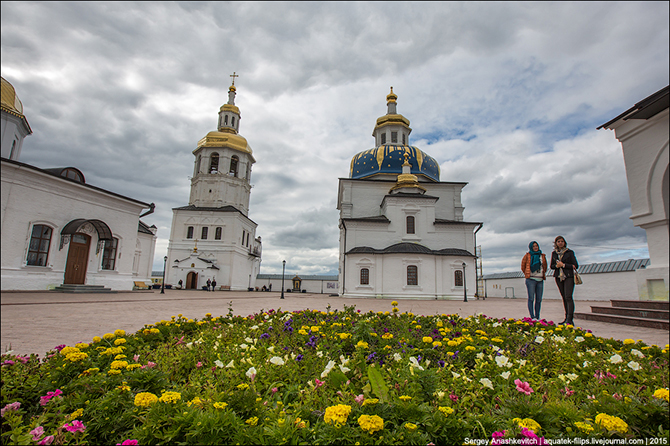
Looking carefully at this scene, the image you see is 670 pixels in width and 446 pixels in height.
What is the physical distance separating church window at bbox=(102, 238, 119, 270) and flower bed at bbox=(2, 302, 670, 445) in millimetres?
609

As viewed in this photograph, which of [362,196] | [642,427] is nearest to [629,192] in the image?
[642,427]

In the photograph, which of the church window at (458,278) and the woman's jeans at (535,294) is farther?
the church window at (458,278)

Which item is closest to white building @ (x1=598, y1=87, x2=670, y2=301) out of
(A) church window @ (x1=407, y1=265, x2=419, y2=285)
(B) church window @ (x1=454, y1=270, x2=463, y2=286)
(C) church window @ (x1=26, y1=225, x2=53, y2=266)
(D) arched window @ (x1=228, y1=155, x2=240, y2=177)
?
(C) church window @ (x1=26, y1=225, x2=53, y2=266)

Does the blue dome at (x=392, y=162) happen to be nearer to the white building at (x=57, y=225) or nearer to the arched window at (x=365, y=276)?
the arched window at (x=365, y=276)

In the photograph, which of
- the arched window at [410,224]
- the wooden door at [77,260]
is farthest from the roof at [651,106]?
the arched window at [410,224]

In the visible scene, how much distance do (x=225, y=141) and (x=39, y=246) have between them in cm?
3575

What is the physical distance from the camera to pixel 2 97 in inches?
90.2

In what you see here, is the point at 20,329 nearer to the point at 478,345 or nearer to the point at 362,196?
the point at 478,345

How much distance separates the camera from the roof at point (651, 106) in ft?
2.40

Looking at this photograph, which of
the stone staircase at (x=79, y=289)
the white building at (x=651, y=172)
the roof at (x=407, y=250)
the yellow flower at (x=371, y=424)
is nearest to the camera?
the white building at (x=651, y=172)

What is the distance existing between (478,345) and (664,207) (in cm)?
347

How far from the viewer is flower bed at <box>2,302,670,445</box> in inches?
58.5

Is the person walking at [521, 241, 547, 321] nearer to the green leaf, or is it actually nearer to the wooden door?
the green leaf

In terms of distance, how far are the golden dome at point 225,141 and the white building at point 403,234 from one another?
38.7 feet
